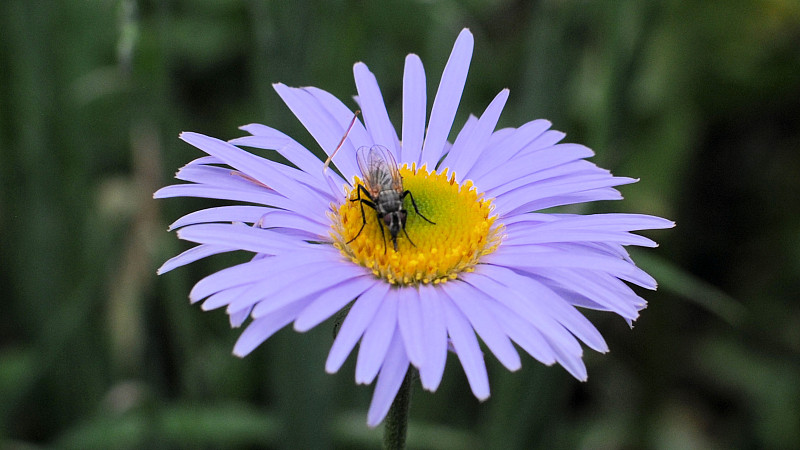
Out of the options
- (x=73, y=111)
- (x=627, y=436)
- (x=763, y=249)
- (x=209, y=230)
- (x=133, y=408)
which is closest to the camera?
Answer: (x=209, y=230)

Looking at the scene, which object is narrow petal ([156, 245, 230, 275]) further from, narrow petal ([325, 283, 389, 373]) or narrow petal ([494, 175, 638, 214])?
narrow petal ([494, 175, 638, 214])

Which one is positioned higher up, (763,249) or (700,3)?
(700,3)

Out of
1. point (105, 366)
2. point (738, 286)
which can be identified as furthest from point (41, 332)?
point (738, 286)

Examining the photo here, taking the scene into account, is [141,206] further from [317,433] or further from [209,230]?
[209,230]

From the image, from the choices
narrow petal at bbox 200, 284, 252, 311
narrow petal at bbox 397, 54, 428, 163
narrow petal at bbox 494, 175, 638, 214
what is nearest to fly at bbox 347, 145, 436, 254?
narrow petal at bbox 397, 54, 428, 163

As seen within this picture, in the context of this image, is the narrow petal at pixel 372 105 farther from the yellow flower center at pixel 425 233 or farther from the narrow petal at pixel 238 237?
the narrow petal at pixel 238 237

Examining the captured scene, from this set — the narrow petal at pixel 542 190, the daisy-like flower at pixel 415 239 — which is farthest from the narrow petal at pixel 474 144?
the narrow petal at pixel 542 190

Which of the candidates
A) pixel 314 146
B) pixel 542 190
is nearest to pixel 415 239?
pixel 542 190
